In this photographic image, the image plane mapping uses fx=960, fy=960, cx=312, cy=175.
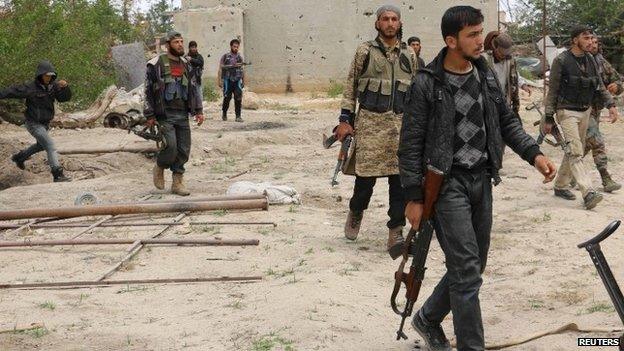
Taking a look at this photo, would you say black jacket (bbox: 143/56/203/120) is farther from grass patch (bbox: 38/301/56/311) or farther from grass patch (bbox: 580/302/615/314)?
grass patch (bbox: 580/302/615/314)

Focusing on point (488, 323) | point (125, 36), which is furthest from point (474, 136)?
point (125, 36)

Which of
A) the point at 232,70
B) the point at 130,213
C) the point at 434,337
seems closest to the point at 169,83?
the point at 130,213

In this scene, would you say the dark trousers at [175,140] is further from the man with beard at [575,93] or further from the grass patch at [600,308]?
the grass patch at [600,308]

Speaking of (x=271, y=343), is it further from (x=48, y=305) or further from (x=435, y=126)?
(x=48, y=305)

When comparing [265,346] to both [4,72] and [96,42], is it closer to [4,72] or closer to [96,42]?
[4,72]

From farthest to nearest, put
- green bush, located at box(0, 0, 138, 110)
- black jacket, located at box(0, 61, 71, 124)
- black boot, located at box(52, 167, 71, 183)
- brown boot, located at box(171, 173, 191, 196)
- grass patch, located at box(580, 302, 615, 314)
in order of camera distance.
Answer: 1. green bush, located at box(0, 0, 138, 110)
2. black boot, located at box(52, 167, 71, 183)
3. black jacket, located at box(0, 61, 71, 124)
4. brown boot, located at box(171, 173, 191, 196)
5. grass patch, located at box(580, 302, 615, 314)

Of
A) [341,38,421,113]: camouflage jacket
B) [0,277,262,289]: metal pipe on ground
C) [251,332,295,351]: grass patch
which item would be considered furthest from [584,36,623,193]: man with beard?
[251,332,295,351]: grass patch

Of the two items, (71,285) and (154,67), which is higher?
(154,67)

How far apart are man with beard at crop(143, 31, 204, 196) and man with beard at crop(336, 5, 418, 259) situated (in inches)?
120

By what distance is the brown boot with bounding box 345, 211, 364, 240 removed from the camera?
7641 mm

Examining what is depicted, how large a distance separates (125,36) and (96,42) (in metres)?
10.4

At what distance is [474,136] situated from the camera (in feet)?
14.6

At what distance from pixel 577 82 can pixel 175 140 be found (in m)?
4.09

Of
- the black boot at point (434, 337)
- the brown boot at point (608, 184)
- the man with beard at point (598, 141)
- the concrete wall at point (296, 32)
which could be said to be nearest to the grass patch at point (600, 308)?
the black boot at point (434, 337)
